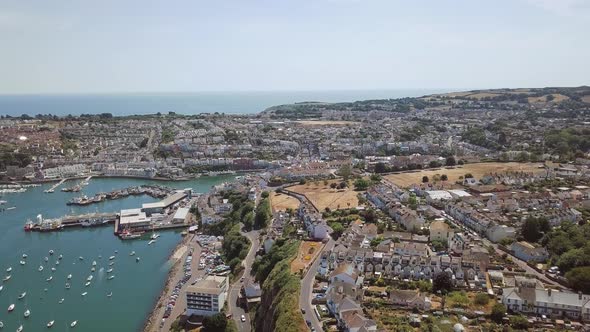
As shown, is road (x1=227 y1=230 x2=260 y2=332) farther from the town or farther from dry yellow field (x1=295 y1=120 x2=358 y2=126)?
dry yellow field (x1=295 y1=120 x2=358 y2=126)

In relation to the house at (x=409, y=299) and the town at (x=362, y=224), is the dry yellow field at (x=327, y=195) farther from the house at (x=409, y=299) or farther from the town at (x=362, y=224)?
the house at (x=409, y=299)

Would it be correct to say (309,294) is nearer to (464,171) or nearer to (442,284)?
(442,284)

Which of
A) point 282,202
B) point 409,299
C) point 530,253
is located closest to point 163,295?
point 409,299

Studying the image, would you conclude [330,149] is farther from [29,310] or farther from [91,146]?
[29,310]

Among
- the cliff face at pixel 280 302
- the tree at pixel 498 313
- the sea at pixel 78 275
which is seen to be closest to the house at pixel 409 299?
the tree at pixel 498 313

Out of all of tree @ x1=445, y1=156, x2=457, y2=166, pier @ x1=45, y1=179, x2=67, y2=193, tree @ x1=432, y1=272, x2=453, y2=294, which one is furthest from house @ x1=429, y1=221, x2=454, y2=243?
pier @ x1=45, y1=179, x2=67, y2=193

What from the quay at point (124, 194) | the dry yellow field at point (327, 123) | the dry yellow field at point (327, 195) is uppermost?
the dry yellow field at point (327, 123)

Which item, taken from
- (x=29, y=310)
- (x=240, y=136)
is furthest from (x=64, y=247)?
(x=240, y=136)
